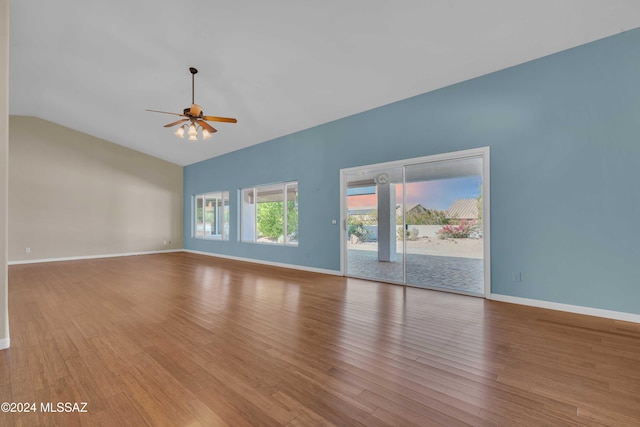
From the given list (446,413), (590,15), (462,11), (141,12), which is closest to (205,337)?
(446,413)

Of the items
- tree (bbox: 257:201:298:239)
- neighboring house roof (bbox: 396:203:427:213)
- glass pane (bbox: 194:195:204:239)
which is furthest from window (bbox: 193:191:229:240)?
neighboring house roof (bbox: 396:203:427:213)

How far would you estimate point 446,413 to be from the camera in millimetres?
1597

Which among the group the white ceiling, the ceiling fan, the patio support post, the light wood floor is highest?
the white ceiling

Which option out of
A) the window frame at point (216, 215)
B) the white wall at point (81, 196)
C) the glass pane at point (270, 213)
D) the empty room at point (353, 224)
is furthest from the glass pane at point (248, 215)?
the white wall at point (81, 196)

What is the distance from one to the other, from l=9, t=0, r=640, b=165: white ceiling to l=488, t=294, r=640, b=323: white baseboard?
328cm

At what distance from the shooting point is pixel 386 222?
7.68 metres

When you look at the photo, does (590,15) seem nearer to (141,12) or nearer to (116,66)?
(141,12)

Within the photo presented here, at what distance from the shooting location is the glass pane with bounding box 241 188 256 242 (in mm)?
7828

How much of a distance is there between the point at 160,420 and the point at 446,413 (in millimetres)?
1686

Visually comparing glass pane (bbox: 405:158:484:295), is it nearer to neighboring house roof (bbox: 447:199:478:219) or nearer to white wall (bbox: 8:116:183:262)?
neighboring house roof (bbox: 447:199:478:219)

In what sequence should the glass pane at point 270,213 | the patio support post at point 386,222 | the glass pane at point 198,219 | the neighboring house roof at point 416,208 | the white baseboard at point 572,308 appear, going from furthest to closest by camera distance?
the glass pane at point 198,219 < the patio support post at point 386,222 < the glass pane at point 270,213 < the neighboring house roof at point 416,208 < the white baseboard at point 572,308

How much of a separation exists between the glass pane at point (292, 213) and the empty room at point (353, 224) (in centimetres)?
6

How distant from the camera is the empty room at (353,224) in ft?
6.04

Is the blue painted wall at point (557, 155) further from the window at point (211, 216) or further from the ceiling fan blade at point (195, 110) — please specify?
the window at point (211, 216)
